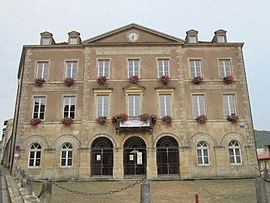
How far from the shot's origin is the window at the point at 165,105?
20469 millimetres

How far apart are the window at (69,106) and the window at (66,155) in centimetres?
233

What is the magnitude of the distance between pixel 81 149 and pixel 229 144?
437 inches

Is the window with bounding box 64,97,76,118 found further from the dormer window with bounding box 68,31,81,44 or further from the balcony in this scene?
the dormer window with bounding box 68,31,81,44

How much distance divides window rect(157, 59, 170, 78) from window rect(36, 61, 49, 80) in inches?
362

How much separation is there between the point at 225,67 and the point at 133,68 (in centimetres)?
763

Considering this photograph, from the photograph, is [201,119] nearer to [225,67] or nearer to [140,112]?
[140,112]

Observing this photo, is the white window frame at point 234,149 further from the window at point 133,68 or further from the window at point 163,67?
the window at point 133,68

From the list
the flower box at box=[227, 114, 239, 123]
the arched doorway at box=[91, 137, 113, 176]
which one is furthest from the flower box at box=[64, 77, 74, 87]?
the flower box at box=[227, 114, 239, 123]

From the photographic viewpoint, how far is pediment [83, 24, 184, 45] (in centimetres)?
2202

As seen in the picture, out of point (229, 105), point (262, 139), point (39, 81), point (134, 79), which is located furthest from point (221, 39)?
point (262, 139)

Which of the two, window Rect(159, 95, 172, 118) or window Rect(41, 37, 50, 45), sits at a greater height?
window Rect(41, 37, 50, 45)

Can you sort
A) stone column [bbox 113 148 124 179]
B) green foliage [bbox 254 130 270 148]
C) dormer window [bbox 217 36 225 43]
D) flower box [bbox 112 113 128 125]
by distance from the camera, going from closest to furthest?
stone column [bbox 113 148 124 179] → flower box [bbox 112 113 128 125] → dormer window [bbox 217 36 225 43] → green foliage [bbox 254 130 270 148]

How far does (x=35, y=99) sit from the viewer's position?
68.8ft

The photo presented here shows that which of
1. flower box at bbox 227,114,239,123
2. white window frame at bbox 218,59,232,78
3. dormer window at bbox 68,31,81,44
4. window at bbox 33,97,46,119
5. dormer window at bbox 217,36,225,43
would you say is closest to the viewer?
flower box at bbox 227,114,239,123
